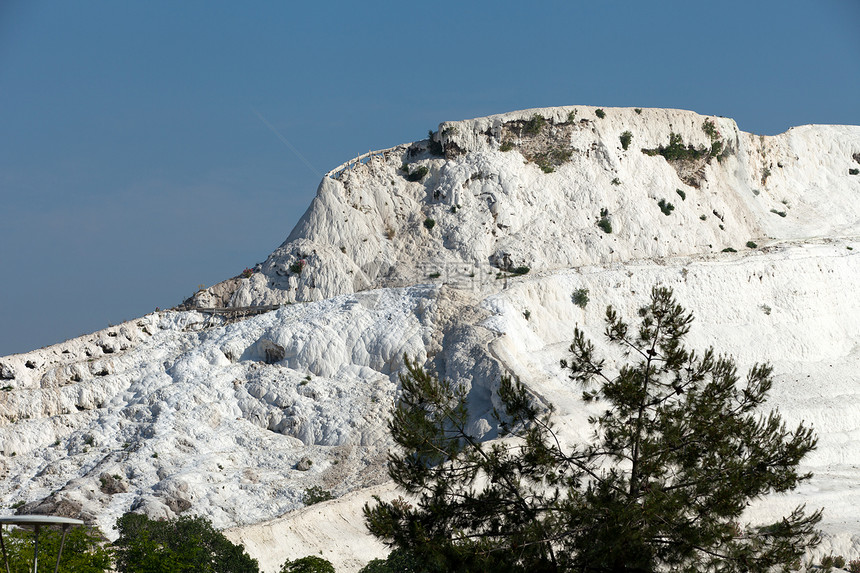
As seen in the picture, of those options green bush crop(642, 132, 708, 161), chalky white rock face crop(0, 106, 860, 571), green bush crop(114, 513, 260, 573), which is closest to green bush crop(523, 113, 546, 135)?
chalky white rock face crop(0, 106, 860, 571)

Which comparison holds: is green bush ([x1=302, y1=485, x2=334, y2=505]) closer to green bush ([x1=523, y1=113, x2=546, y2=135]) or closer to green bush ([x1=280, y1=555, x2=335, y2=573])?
green bush ([x1=280, y1=555, x2=335, y2=573])

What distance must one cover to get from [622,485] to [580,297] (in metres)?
29.2

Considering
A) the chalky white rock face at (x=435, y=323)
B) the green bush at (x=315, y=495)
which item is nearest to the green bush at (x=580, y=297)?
the chalky white rock face at (x=435, y=323)

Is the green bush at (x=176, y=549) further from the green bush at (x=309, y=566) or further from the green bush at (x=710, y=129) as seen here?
the green bush at (x=710, y=129)

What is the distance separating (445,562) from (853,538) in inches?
694

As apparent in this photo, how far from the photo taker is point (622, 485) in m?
17.2

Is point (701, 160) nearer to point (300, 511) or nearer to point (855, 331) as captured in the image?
point (855, 331)

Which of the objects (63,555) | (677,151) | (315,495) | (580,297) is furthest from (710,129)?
(63,555)

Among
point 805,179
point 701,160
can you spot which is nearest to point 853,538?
point 701,160

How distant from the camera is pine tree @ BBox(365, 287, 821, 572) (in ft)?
53.8

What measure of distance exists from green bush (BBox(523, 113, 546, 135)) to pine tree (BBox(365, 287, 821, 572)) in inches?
1436

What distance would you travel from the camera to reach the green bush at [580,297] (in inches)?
1811

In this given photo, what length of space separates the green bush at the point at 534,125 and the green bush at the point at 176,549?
32095 mm

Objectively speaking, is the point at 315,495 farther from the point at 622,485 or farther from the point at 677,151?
the point at 677,151
